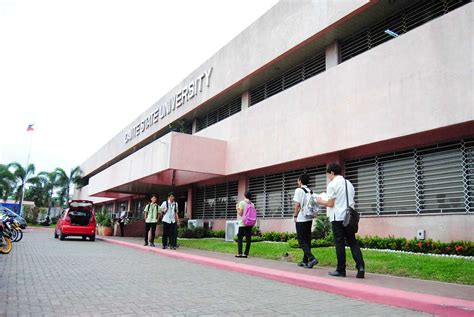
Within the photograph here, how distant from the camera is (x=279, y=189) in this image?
52.2ft

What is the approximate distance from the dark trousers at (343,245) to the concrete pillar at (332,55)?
8300 mm

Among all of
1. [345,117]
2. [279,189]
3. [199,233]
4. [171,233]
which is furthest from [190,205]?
[345,117]

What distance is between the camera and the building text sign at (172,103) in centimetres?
2092

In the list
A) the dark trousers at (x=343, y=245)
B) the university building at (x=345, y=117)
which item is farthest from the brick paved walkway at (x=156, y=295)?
the university building at (x=345, y=117)

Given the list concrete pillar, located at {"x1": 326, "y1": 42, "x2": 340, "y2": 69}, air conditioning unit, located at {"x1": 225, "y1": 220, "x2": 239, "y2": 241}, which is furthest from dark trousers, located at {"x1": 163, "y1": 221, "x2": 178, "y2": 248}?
concrete pillar, located at {"x1": 326, "y1": 42, "x2": 340, "y2": 69}

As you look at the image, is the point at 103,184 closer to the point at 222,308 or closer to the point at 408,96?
the point at 408,96

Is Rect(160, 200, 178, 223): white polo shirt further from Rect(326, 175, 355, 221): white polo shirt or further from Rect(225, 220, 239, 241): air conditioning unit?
Rect(326, 175, 355, 221): white polo shirt

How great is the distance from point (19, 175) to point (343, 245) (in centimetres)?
4984

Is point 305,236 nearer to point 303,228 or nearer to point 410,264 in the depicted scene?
point 303,228

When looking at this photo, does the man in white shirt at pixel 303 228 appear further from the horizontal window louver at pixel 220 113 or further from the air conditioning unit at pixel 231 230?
the horizontal window louver at pixel 220 113

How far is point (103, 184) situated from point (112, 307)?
82.3ft

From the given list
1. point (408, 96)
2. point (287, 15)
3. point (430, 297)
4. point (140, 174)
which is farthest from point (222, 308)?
point (140, 174)

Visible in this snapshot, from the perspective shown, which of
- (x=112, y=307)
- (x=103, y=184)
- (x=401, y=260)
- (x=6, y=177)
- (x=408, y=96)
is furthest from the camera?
(x=6, y=177)

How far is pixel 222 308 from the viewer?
4.45m
